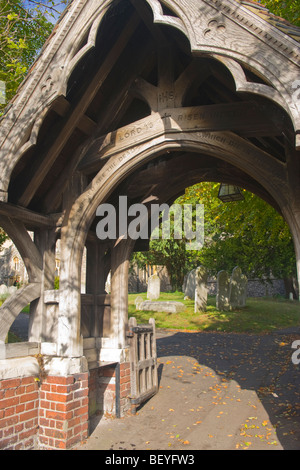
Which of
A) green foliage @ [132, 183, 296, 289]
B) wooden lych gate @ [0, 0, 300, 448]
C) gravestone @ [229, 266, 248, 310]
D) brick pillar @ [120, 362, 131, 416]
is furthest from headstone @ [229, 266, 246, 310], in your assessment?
brick pillar @ [120, 362, 131, 416]

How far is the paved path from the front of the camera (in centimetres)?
465

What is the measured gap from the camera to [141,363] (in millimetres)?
6148

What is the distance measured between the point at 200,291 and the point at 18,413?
Answer: 13.0 metres

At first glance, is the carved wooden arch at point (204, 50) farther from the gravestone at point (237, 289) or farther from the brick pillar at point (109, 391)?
the gravestone at point (237, 289)

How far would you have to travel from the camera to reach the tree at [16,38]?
7.57 meters

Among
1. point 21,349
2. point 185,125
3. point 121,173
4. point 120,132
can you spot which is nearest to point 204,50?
point 185,125

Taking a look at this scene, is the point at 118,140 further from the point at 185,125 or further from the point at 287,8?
the point at 287,8

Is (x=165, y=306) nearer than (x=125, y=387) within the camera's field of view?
No

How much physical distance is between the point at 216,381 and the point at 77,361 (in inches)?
157

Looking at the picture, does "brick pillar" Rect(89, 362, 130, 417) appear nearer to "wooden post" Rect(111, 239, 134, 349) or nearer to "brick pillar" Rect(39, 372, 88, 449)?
"wooden post" Rect(111, 239, 134, 349)

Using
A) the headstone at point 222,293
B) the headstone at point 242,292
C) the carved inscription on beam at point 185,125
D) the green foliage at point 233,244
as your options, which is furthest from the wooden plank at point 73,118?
the headstone at point 242,292

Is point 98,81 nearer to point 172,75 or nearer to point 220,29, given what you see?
point 172,75

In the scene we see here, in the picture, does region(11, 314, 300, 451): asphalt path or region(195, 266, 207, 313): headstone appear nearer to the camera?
region(11, 314, 300, 451): asphalt path

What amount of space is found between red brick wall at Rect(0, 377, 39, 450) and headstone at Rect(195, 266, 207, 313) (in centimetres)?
1235
